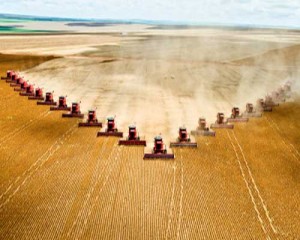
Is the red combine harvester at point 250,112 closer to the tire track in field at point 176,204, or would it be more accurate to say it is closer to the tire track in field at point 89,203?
the tire track in field at point 176,204

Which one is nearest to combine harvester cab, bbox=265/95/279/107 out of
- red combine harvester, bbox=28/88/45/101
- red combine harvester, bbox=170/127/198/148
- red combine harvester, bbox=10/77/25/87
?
red combine harvester, bbox=170/127/198/148

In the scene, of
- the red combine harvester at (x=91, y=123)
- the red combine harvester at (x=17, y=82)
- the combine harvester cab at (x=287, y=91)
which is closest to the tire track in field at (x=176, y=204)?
the red combine harvester at (x=91, y=123)

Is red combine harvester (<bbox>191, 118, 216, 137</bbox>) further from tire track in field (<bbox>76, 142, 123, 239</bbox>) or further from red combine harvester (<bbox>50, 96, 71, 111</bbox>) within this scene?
red combine harvester (<bbox>50, 96, 71, 111</bbox>)

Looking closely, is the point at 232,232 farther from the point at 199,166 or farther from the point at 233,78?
the point at 233,78

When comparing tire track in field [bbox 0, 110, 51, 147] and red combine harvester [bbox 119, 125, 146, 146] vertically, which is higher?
red combine harvester [bbox 119, 125, 146, 146]

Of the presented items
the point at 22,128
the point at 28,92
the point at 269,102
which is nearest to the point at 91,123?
the point at 22,128

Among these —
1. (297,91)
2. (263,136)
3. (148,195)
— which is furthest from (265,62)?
(148,195)
